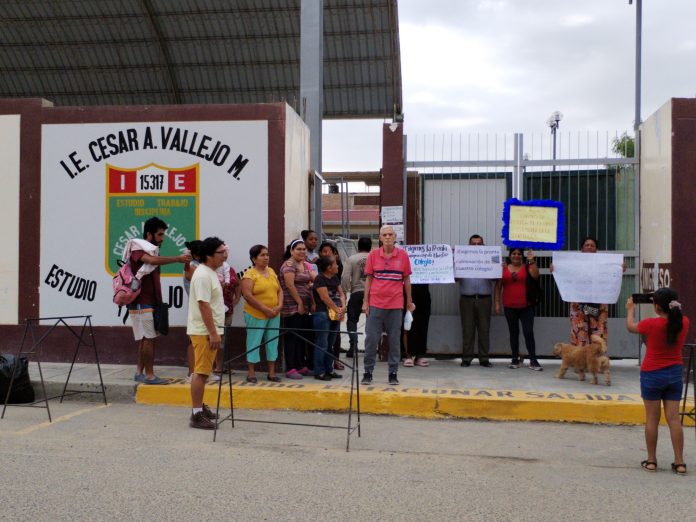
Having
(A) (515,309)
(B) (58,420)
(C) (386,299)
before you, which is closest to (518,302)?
(A) (515,309)

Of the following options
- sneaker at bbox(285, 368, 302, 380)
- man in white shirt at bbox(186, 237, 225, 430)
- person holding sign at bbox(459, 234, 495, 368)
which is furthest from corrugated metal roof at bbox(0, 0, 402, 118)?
man in white shirt at bbox(186, 237, 225, 430)

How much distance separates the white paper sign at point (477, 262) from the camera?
9695mm

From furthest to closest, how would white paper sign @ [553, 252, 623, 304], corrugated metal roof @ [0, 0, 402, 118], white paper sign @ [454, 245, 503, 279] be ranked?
corrugated metal roof @ [0, 0, 402, 118] → white paper sign @ [454, 245, 503, 279] → white paper sign @ [553, 252, 623, 304]

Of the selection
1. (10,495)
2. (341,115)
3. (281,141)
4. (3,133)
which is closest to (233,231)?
(281,141)

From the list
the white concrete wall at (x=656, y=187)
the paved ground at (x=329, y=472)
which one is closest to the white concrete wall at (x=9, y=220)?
the paved ground at (x=329, y=472)

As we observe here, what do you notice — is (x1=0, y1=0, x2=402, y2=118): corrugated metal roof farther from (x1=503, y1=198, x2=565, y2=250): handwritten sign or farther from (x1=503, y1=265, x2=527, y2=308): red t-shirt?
(x1=503, y1=265, x2=527, y2=308): red t-shirt

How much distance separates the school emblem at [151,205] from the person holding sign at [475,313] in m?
3.71

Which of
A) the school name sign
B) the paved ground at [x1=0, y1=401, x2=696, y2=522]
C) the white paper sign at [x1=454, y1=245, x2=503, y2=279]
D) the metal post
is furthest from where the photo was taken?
the metal post

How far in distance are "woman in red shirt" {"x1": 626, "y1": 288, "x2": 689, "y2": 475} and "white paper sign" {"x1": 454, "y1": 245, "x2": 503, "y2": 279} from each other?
4124 mm

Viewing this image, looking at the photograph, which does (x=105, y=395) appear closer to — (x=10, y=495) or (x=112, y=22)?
(x=10, y=495)

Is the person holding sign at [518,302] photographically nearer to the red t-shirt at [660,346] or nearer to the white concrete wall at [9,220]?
the red t-shirt at [660,346]

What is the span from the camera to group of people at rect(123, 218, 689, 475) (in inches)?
219

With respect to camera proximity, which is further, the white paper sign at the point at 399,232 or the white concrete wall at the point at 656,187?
the white paper sign at the point at 399,232

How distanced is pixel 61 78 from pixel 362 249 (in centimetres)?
1436
